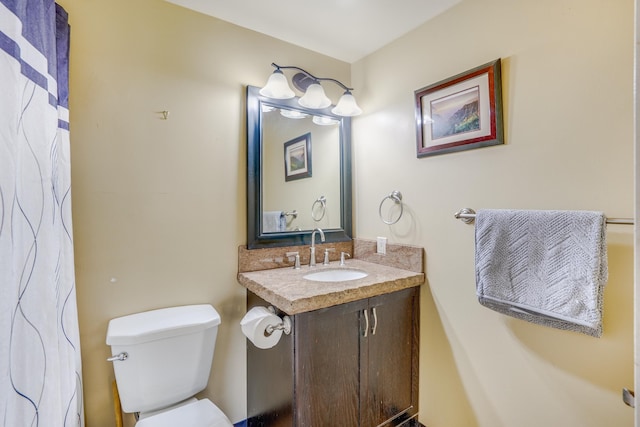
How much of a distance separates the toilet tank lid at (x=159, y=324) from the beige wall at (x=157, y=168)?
0.08 m

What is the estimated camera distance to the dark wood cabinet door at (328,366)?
122cm

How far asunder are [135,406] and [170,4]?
1.87 meters

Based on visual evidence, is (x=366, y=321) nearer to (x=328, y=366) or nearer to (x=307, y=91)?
(x=328, y=366)

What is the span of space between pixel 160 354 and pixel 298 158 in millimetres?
1253

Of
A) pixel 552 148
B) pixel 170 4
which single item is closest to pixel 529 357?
pixel 552 148

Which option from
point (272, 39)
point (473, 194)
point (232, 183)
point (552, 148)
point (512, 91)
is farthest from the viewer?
point (272, 39)

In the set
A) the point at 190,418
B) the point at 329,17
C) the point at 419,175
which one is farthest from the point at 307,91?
the point at 190,418

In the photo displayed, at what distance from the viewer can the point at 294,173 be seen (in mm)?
1828

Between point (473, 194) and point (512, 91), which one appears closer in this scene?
point (512, 91)

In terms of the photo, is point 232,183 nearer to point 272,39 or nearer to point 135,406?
point 272,39

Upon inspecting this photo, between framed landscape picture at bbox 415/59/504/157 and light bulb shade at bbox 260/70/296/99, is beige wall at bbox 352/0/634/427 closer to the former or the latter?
framed landscape picture at bbox 415/59/504/157

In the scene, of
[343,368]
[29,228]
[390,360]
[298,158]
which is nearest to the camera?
[29,228]

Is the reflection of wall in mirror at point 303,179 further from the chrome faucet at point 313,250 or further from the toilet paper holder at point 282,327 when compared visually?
the toilet paper holder at point 282,327

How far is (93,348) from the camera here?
50.6 inches
